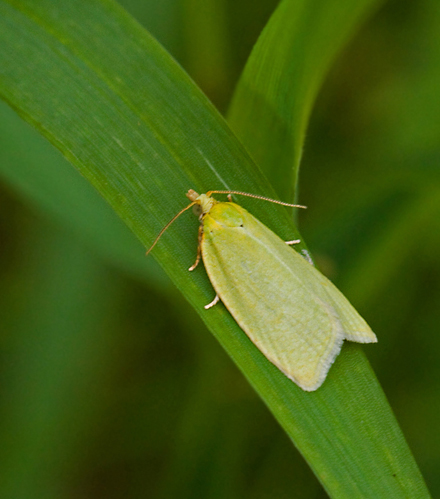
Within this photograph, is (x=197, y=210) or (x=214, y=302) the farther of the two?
(x=197, y=210)

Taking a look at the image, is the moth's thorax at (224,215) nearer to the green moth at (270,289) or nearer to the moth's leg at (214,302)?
the green moth at (270,289)

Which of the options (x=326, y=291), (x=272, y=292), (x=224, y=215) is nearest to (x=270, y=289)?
(x=272, y=292)

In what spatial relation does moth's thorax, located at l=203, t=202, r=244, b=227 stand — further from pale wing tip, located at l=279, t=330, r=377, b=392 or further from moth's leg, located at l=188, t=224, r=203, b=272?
pale wing tip, located at l=279, t=330, r=377, b=392

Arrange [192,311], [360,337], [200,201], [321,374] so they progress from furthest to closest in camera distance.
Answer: [192,311] → [200,201] → [360,337] → [321,374]

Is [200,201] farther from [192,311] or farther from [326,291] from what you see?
[192,311]

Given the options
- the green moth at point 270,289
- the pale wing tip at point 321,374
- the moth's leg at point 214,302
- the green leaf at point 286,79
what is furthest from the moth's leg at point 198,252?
the pale wing tip at point 321,374

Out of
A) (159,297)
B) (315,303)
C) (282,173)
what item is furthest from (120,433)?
(282,173)

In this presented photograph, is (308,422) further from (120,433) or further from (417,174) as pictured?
(120,433)

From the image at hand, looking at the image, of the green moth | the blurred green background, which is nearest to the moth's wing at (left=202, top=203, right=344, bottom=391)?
the green moth
